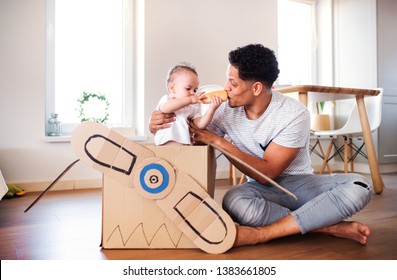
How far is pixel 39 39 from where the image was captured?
2.62 m

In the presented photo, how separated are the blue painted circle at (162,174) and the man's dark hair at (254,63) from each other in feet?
1.48

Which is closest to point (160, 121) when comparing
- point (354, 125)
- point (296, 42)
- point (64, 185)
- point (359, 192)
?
point (359, 192)

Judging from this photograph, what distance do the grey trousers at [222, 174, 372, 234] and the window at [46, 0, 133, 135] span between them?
1992mm

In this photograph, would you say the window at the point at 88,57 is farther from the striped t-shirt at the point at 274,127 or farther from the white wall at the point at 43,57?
the striped t-shirt at the point at 274,127

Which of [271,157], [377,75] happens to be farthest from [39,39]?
[377,75]

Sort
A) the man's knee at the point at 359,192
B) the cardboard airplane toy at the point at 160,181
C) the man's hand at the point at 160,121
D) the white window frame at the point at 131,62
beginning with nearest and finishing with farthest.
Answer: the cardboard airplane toy at the point at 160,181 < the man's knee at the point at 359,192 < the man's hand at the point at 160,121 < the white window frame at the point at 131,62

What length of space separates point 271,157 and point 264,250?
1.04ft

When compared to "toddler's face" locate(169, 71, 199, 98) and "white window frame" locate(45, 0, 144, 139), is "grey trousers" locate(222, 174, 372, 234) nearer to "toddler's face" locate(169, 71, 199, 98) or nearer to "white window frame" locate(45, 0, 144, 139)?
"toddler's face" locate(169, 71, 199, 98)

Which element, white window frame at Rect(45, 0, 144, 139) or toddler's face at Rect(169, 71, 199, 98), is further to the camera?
white window frame at Rect(45, 0, 144, 139)

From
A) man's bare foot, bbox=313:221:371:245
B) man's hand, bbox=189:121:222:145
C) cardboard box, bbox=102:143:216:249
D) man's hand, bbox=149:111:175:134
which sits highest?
man's hand, bbox=149:111:175:134

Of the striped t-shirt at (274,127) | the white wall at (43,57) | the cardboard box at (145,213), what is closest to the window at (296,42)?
the white wall at (43,57)

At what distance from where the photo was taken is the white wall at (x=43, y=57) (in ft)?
8.25

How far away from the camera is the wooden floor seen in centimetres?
112

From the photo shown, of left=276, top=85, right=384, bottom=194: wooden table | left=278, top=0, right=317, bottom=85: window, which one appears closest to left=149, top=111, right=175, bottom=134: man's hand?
left=276, top=85, right=384, bottom=194: wooden table
